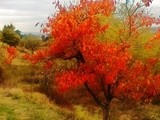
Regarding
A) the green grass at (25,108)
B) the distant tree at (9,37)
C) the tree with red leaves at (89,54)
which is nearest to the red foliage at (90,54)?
the tree with red leaves at (89,54)

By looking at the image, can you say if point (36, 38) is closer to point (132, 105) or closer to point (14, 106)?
point (132, 105)

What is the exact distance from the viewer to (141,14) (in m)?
24.2

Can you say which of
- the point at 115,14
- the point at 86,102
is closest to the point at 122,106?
the point at 86,102

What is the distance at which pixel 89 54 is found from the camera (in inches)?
872

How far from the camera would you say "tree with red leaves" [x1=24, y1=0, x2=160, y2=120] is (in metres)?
21.6

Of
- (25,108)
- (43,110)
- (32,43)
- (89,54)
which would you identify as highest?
(89,54)

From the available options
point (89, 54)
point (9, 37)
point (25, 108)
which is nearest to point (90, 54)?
point (89, 54)

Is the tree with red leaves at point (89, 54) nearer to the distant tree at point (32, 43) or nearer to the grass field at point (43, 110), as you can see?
the grass field at point (43, 110)

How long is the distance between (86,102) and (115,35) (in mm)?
14927

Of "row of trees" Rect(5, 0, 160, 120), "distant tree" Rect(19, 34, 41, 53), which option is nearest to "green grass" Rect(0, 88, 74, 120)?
"row of trees" Rect(5, 0, 160, 120)

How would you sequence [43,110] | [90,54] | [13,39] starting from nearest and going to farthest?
[90,54] → [43,110] → [13,39]

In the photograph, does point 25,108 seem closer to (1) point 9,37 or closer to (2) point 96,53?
(2) point 96,53

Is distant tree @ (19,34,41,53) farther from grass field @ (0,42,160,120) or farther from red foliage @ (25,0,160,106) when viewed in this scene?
red foliage @ (25,0,160,106)

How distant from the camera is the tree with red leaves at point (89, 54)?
21641mm
